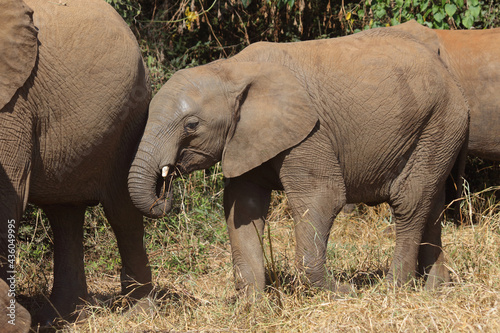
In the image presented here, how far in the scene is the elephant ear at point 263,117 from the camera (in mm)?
4672

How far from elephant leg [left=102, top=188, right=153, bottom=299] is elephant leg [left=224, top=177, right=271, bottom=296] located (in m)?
0.53

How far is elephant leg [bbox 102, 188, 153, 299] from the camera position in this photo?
4816 mm

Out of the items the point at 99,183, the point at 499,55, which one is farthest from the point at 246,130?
the point at 499,55

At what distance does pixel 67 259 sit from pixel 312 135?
1.63 m

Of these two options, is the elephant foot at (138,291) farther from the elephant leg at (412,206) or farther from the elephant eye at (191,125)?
the elephant leg at (412,206)

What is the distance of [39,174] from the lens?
4371mm

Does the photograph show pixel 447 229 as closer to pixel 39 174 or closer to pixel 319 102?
pixel 319 102

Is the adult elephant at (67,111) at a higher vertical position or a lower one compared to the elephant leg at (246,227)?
higher

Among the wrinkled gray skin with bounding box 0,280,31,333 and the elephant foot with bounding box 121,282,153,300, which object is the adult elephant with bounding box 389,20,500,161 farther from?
the wrinkled gray skin with bounding box 0,280,31,333

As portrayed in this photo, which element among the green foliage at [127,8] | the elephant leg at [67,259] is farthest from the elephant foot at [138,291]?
the green foliage at [127,8]

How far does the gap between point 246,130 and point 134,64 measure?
0.71 metres

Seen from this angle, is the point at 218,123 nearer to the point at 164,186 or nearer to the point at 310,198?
the point at 164,186

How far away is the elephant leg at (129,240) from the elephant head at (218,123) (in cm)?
35

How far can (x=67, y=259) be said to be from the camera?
505 centimetres
